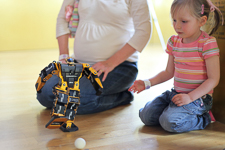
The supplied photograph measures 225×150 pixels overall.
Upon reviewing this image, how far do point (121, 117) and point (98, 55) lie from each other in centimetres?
35

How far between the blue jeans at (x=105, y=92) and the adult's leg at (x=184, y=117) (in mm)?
391

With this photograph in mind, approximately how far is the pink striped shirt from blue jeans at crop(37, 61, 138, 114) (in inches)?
13.8

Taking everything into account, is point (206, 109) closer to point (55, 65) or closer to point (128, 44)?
point (128, 44)

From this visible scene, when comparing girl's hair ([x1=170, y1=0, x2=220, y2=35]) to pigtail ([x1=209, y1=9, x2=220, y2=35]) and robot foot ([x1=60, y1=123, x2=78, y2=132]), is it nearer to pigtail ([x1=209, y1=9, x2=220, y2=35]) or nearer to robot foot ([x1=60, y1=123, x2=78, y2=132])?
pigtail ([x1=209, y1=9, x2=220, y2=35])

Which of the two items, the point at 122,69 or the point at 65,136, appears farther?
the point at 122,69

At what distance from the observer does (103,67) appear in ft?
4.79

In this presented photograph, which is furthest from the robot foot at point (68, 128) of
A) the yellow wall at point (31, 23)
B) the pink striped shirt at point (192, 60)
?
the yellow wall at point (31, 23)

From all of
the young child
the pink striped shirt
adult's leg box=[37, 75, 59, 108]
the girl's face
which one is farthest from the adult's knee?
adult's leg box=[37, 75, 59, 108]

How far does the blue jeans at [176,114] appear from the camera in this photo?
46.6 inches

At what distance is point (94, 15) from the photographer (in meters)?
1.54

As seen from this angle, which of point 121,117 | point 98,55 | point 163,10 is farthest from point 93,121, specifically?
point 163,10

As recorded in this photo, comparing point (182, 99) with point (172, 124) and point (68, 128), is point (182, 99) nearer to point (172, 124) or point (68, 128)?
point (172, 124)

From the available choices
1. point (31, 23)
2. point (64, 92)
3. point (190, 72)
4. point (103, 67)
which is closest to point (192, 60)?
point (190, 72)

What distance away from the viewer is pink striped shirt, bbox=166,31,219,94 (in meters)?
1.18
